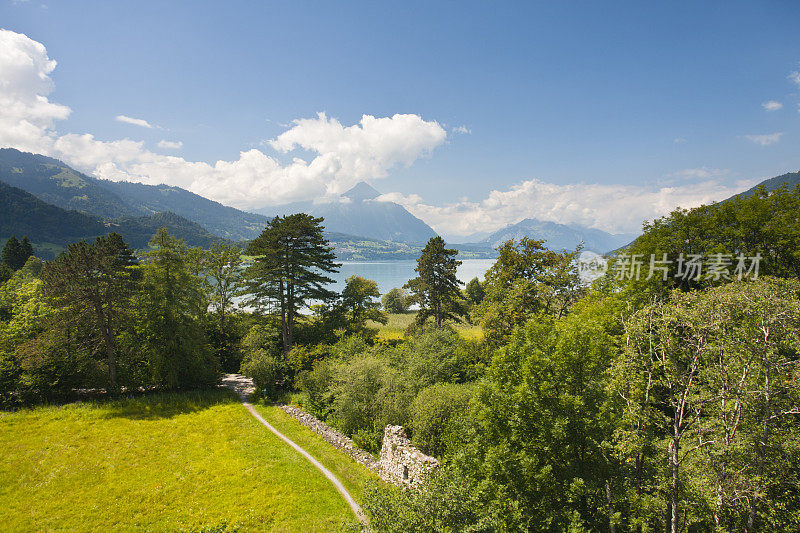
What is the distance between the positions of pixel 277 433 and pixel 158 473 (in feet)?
21.8

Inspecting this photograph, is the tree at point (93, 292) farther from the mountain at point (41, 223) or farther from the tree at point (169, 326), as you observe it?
the mountain at point (41, 223)

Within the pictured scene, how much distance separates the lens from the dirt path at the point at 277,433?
46.8 feet

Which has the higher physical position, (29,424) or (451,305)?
(451,305)

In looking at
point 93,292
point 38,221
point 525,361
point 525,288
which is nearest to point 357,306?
point 525,288

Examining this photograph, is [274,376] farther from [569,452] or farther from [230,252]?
[569,452]

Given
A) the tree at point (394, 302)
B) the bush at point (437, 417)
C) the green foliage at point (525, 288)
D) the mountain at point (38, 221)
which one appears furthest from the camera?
the mountain at point (38, 221)

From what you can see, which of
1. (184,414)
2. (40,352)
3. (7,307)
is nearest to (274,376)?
(184,414)

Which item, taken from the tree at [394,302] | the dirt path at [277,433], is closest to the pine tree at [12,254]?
the dirt path at [277,433]

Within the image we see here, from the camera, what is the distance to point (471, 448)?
11203 millimetres

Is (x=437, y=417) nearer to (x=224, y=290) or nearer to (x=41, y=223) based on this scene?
(x=224, y=290)

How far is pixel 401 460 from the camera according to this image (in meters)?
15.5

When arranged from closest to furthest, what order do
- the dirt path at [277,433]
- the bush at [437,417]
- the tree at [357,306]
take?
1. the dirt path at [277,433]
2. the bush at [437,417]
3. the tree at [357,306]

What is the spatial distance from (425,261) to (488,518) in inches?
1090

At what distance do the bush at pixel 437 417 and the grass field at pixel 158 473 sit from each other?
3731 mm
